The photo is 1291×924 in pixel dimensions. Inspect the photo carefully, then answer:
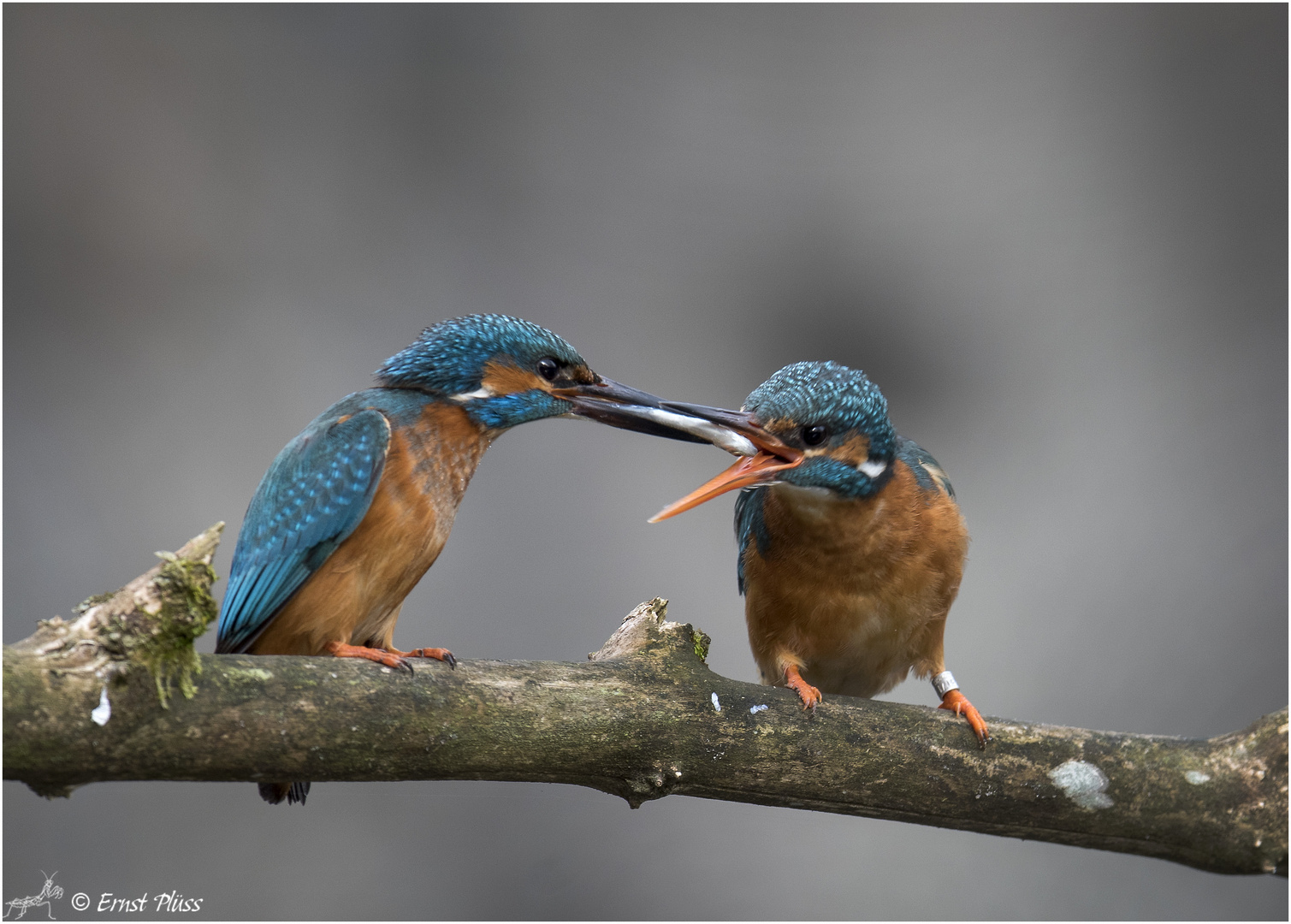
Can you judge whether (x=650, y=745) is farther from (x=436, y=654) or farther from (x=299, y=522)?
(x=299, y=522)

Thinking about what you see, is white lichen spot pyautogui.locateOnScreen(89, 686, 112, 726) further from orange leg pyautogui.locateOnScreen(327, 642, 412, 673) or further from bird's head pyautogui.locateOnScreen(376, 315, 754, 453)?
bird's head pyautogui.locateOnScreen(376, 315, 754, 453)

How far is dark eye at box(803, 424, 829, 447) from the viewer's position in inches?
65.5

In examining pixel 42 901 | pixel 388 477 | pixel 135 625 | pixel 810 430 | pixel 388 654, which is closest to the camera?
pixel 135 625

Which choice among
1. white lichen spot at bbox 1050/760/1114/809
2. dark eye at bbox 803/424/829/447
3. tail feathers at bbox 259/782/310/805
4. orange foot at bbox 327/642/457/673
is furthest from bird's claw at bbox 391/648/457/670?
white lichen spot at bbox 1050/760/1114/809

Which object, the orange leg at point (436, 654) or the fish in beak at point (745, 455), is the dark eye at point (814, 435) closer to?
the fish in beak at point (745, 455)

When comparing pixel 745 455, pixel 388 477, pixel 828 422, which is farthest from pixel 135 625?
pixel 828 422

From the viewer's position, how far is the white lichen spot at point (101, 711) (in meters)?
1.13

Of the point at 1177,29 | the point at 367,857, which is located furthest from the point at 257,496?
the point at 1177,29

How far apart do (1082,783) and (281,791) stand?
49.6 inches

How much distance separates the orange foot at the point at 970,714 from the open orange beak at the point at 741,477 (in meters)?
0.49

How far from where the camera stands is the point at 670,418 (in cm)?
165

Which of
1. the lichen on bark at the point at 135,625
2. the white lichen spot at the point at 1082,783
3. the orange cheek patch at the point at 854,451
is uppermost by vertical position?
the orange cheek patch at the point at 854,451

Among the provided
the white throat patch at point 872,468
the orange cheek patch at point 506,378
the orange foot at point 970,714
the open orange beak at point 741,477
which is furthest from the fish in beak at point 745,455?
the orange foot at point 970,714

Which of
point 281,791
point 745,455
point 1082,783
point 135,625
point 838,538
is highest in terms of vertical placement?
point 745,455
